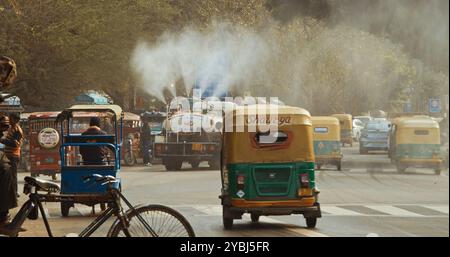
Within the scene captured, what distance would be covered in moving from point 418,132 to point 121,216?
1178 inches

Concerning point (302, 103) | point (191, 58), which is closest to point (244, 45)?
point (191, 58)

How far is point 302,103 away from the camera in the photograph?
72562 millimetres

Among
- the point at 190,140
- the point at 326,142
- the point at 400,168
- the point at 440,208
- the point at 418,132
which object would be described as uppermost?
the point at 418,132

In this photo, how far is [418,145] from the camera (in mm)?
37344

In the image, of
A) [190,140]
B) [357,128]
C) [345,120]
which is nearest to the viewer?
[190,140]

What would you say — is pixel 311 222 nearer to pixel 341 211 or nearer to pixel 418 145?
pixel 341 211

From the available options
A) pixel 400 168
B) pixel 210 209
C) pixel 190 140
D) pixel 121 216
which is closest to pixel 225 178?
pixel 210 209

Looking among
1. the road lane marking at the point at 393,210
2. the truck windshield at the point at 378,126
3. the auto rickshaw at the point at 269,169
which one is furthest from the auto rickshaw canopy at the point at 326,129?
the auto rickshaw at the point at 269,169

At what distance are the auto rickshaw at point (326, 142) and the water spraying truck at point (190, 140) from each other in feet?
12.0

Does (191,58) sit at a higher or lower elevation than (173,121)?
higher

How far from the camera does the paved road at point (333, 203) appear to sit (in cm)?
1645
